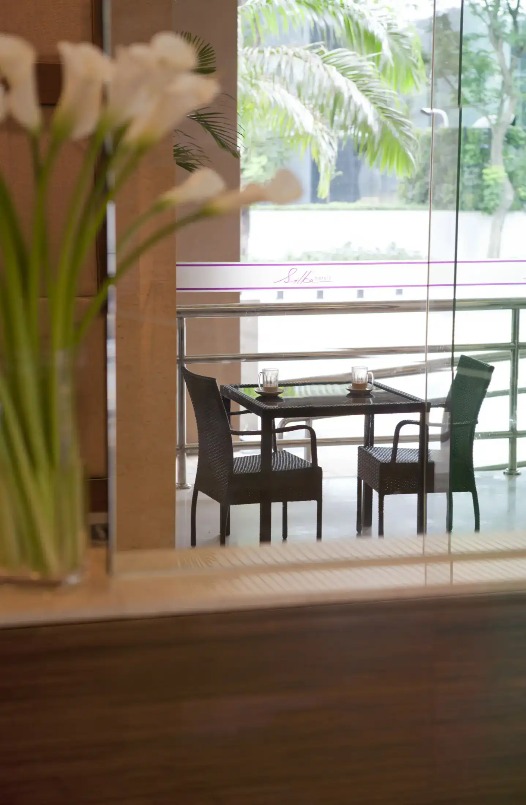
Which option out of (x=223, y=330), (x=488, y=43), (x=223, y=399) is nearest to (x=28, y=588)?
(x=488, y=43)

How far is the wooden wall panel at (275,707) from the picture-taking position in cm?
93

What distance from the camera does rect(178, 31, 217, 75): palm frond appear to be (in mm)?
2868

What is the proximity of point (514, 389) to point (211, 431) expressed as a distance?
4.37ft

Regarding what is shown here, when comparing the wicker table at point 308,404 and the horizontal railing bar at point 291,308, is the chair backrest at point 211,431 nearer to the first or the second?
the wicker table at point 308,404

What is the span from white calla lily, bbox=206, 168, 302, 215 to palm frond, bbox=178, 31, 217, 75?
1.93 metres

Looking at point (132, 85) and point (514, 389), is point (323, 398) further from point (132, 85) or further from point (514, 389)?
point (132, 85)

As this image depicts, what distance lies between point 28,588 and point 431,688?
1.31 feet

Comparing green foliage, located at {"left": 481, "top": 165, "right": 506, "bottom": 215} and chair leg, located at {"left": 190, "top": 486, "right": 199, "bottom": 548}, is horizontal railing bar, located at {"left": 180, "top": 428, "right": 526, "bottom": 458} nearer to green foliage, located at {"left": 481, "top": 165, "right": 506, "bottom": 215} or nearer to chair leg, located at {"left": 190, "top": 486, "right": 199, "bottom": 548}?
chair leg, located at {"left": 190, "top": 486, "right": 199, "bottom": 548}

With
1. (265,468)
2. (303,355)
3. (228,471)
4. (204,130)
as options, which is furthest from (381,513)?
(204,130)

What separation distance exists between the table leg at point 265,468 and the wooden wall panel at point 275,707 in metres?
2.19

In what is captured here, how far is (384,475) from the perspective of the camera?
11.0 ft

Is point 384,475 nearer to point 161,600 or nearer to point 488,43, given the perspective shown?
point 488,43

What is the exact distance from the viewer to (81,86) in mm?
850

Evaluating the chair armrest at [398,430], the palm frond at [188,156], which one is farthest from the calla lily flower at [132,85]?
the chair armrest at [398,430]
